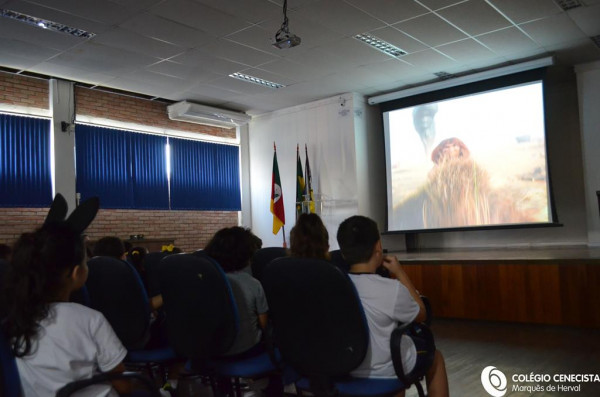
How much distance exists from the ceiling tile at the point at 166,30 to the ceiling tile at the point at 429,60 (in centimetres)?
281

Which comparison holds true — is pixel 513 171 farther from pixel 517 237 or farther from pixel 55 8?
pixel 55 8

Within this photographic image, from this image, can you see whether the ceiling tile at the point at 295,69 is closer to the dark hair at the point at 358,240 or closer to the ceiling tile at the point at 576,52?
the ceiling tile at the point at 576,52

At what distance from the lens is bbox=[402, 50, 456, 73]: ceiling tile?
6871 mm

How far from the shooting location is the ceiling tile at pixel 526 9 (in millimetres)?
5379

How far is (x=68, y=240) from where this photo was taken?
1497 millimetres

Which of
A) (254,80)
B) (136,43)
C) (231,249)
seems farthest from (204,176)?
(231,249)

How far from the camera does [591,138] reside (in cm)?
717

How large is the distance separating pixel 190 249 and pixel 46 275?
7.56 metres

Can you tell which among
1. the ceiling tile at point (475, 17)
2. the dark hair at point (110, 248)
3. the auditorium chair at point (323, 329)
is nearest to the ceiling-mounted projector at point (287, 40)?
the ceiling tile at point (475, 17)

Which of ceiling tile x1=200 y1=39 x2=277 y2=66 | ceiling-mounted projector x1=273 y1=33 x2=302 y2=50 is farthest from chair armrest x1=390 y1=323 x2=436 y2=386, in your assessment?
ceiling tile x1=200 y1=39 x2=277 y2=66

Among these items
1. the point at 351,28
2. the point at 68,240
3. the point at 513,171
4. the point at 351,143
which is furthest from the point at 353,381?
the point at 351,143

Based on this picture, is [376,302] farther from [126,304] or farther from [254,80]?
[254,80]

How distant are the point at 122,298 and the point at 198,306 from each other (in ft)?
1.89

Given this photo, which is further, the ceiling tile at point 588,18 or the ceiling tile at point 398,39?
the ceiling tile at point 398,39
